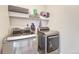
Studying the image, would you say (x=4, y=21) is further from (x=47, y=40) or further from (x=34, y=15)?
(x=47, y=40)

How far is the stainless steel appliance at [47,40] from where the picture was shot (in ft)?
4.05

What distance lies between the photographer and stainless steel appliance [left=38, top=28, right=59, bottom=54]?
4.05 feet

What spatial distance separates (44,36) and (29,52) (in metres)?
0.20

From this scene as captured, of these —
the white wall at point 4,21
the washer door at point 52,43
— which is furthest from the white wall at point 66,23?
the white wall at point 4,21

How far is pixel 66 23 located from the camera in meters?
1.26

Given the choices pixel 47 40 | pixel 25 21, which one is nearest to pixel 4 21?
pixel 25 21

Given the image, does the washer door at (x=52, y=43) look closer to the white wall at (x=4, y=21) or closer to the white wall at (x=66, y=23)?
the white wall at (x=66, y=23)

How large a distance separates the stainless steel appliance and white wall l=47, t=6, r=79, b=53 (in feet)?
0.16

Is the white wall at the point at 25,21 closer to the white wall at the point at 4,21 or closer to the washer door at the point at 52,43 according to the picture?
the white wall at the point at 4,21

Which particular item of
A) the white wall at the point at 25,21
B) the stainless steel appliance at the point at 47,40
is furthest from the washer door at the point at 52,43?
the white wall at the point at 25,21

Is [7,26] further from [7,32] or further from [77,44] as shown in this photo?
[77,44]

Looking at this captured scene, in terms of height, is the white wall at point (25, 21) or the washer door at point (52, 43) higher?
the white wall at point (25, 21)

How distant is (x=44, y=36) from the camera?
4.06 ft

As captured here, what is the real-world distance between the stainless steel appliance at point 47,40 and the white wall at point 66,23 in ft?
0.16
